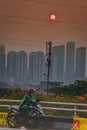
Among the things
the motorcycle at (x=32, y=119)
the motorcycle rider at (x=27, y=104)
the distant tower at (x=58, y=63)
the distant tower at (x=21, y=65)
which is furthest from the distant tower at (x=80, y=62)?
the motorcycle rider at (x=27, y=104)

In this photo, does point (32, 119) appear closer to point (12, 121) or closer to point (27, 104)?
point (27, 104)

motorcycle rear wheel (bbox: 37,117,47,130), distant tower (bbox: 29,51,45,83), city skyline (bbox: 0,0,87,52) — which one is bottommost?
motorcycle rear wheel (bbox: 37,117,47,130)

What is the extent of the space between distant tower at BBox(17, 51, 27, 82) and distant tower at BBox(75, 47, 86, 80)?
318cm

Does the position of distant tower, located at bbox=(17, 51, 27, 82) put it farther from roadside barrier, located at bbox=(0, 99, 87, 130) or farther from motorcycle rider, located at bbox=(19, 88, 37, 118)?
motorcycle rider, located at bbox=(19, 88, 37, 118)

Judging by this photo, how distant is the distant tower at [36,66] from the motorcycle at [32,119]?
1196cm

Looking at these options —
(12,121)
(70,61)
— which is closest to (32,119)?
(12,121)

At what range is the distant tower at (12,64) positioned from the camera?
30.9m

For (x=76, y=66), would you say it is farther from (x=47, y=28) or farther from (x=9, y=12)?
(x=9, y=12)

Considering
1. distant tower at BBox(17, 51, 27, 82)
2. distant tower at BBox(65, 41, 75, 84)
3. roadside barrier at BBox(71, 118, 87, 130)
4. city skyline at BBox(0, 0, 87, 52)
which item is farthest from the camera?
distant tower at BBox(17, 51, 27, 82)

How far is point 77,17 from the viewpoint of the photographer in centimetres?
3078

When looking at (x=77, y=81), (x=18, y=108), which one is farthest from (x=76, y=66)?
(x=18, y=108)

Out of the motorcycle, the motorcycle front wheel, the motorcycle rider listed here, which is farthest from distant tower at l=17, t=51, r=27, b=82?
the motorcycle rider

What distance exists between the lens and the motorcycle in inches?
734

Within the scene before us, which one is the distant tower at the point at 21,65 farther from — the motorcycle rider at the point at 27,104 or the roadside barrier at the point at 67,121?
the motorcycle rider at the point at 27,104
